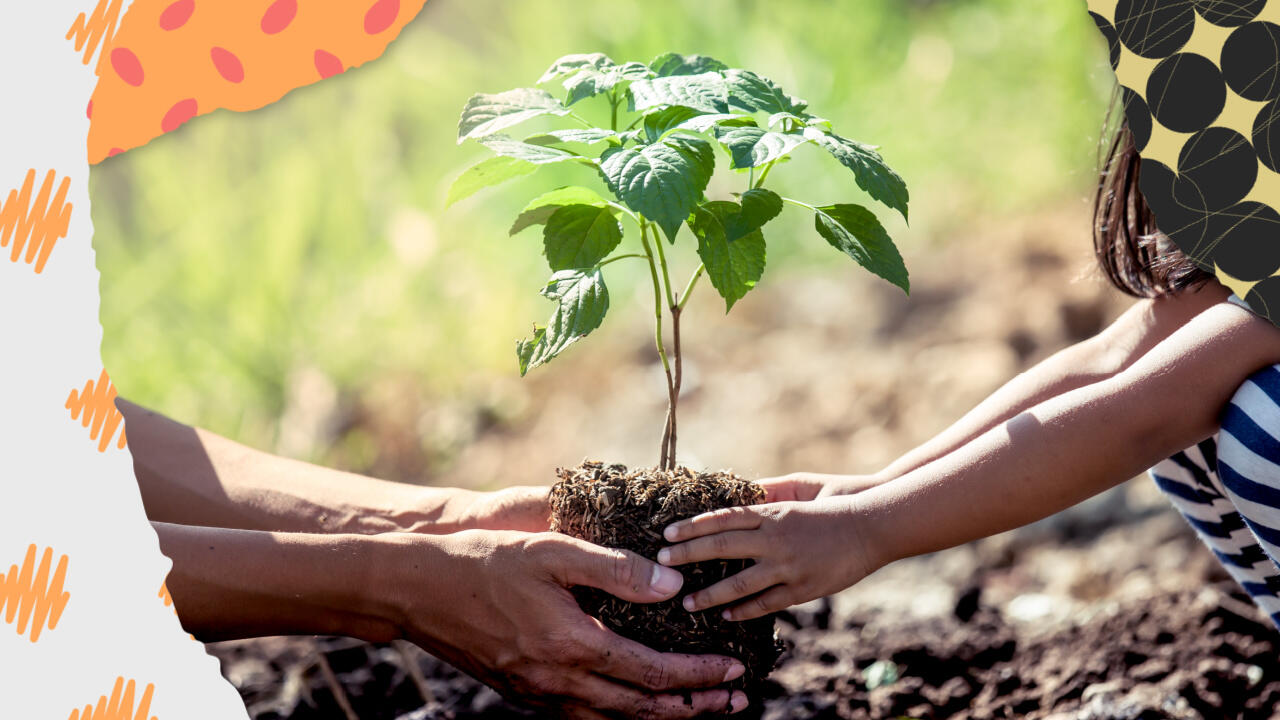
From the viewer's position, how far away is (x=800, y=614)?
221cm

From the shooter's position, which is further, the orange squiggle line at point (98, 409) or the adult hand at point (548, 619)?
the adult hand at point (548, 619)

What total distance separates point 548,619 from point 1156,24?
106 centimetres

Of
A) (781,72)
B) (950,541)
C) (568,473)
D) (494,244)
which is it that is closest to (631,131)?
(568,473)

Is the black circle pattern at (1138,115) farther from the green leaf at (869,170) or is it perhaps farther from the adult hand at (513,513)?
the adult hand at (513,513)

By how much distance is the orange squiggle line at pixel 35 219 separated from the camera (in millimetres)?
1109

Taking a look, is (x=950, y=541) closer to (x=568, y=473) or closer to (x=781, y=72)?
(x=568, y=473)

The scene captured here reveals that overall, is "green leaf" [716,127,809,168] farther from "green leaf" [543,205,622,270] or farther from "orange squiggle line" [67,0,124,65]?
"orange squiggle line" [67,0,124,65]

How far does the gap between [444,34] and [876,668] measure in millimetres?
3598

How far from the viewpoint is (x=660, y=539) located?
4.54 feet

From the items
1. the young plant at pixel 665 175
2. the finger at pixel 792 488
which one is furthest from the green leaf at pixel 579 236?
the finger at pixel 792 488

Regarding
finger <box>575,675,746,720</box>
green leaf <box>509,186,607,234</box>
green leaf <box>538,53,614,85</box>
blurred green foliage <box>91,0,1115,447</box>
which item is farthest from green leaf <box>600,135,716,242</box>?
blurred green foliage <box>91,0,1115,447</box>

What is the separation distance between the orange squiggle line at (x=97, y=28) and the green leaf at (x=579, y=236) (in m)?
0.55

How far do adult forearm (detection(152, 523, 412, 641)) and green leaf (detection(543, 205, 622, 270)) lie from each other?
0.46 meters

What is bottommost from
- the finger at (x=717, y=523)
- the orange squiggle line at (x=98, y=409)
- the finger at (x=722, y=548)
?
the finger at (x=722, y=548)
